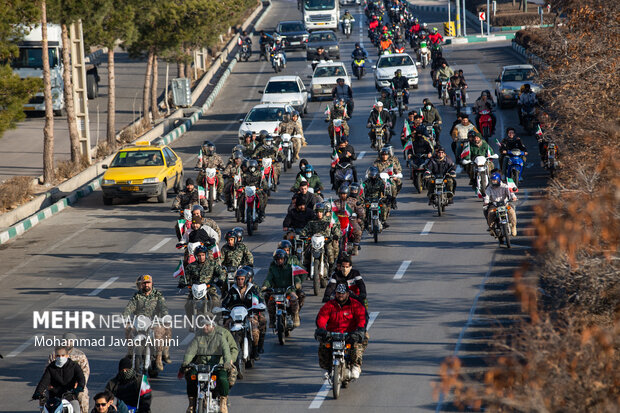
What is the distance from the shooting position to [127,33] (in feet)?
134

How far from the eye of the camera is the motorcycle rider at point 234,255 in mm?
17938

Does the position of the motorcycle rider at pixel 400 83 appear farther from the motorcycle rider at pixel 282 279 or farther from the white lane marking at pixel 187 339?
the motorcycle rider at pixel 282 279

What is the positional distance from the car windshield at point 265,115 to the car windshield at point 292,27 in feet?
106

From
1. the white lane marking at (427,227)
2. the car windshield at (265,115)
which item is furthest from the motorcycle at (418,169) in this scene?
the car windshield at (265,115)

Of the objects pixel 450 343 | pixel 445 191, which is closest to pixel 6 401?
pixel 450 343

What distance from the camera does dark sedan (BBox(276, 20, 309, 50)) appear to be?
68062 mm

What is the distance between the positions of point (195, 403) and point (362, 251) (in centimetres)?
1079

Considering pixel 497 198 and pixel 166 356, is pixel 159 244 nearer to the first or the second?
pixel 497 198

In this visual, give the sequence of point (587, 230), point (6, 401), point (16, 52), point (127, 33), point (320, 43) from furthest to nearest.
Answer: point (320, 43) → point (127, 33) → point (16, 52) → point (6, 401) → point (587, 230)

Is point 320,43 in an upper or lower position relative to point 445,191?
upper

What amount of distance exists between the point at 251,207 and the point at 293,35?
1753 inches

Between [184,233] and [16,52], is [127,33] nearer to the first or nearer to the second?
[16,52]

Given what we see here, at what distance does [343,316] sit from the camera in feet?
47.0

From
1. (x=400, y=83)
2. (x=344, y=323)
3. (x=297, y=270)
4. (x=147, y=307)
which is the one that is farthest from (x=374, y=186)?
(x=400, y=83)
